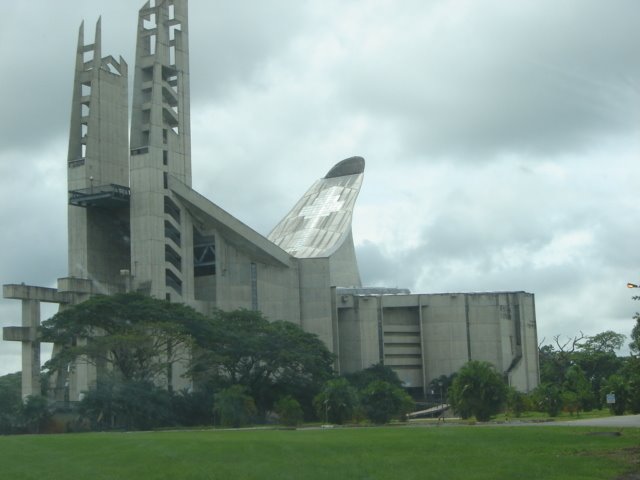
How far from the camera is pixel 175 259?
72.9 meters

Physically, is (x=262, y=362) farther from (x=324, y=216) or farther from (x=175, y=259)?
(x=324, y=216)

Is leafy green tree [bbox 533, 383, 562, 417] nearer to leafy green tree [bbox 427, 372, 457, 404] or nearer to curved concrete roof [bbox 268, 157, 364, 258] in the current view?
leafy green tree [bbox 427, 372, 457, 404]

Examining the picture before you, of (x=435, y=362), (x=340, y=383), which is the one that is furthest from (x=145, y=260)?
(x=435, y=362)

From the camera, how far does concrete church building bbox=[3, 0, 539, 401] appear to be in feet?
228

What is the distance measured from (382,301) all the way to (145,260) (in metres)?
24.6

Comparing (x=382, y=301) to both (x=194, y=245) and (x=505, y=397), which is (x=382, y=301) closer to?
(x=194, y=245)

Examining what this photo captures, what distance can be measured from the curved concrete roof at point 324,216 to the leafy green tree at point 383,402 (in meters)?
37.0

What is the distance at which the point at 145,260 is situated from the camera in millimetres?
69188

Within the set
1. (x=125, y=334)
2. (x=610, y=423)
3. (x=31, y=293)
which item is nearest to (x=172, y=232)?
(x=31, y=293)

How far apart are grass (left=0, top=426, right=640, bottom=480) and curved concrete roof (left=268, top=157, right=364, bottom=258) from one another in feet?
206

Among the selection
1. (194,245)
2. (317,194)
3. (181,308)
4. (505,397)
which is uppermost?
(317,194)

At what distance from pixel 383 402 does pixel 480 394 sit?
626 centimetres

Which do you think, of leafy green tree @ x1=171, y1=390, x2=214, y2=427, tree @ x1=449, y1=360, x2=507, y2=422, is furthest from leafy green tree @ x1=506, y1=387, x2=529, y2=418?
leafy green tree @ x1=171, y1=390, x2=214, y2=427

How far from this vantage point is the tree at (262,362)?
62188 millimetres
